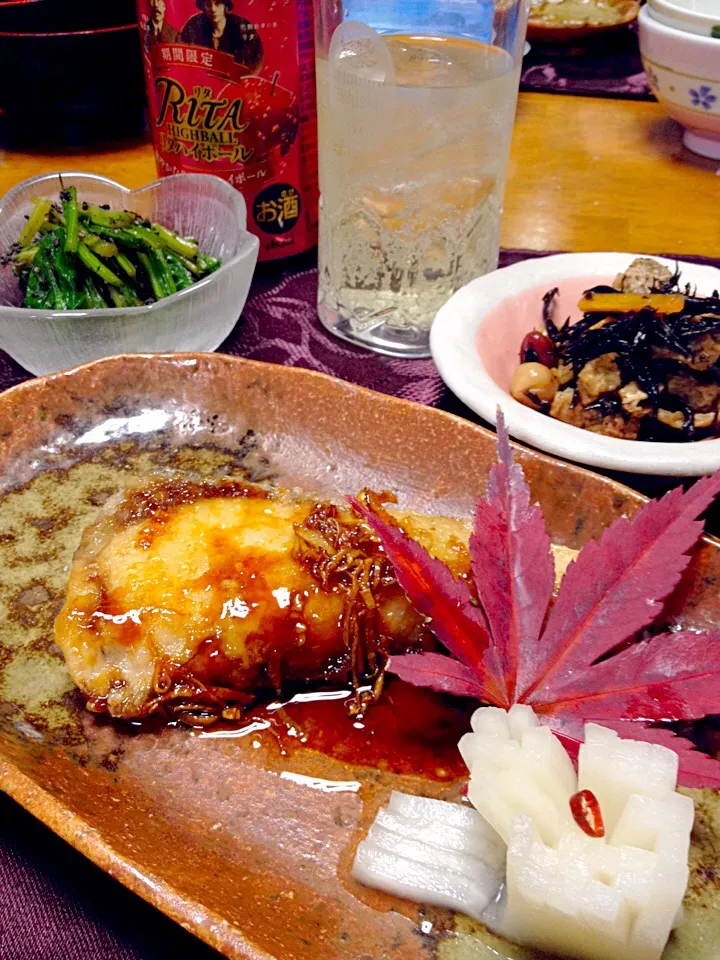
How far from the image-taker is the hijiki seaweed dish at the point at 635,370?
2.16 meters

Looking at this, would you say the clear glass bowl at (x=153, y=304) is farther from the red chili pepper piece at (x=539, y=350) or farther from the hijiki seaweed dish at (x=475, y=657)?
the red chili pepper piece at (x=539, y=350)

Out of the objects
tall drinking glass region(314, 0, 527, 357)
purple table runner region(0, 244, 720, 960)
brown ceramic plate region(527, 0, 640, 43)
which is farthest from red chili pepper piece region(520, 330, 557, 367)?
brown ceramic plate region(527, 0, 640, 43)

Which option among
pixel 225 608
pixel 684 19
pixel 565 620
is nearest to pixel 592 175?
pixel 684 19

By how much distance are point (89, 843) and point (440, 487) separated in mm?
1118

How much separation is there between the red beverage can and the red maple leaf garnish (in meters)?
1.66

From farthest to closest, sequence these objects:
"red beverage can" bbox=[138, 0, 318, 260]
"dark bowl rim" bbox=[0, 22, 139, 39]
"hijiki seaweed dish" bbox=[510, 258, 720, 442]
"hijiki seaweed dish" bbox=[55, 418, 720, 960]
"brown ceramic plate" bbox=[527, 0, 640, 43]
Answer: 1. "brown ceramic plate" bbox=[527, 0, 640, 43]
2. "dark bowl rim" bbox=[0, 22, 139, 39]
3. "red beverage can" bbox=[138, 0, 318, 260]
4. "hijiki seaweed dish" bbox=[510, 258, 720, 442]
5. "hijiki seaweed dish" bbox=[55, 418, 720, 960]

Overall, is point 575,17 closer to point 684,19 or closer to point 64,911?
point 684,19

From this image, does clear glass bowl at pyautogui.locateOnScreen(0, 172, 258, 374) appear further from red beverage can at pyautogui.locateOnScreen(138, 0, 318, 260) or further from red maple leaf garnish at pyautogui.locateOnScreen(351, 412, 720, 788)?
red maple leaf garnish at pyautogui.locateOnScreen(351, 412, 720, 788)

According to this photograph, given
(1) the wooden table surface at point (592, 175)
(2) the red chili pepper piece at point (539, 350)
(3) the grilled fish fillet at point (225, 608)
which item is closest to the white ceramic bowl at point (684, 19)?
(1) the wooden table surface at point (592, 175)

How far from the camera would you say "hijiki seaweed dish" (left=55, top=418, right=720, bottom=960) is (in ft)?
3.69

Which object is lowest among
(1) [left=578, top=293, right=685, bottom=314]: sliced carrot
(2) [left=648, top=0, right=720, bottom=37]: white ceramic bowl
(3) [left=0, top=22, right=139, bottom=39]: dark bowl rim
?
(1) [left=578, top=293, right=685, bottom=314]: sliced carrot

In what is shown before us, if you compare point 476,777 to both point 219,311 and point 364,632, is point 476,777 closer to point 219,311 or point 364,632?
point 364,632

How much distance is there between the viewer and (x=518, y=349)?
2.46m

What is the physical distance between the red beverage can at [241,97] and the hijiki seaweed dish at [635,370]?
3.59 ft
